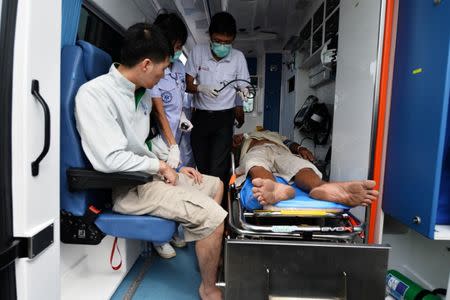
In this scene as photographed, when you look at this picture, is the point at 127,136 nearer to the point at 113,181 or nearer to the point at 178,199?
the point at 113,181

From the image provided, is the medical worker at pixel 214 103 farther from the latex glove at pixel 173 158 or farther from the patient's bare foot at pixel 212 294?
the patient's bare foot at pixel 212 294

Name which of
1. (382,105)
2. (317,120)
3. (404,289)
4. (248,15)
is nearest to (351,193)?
(382,105)

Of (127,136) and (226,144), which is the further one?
(226,144)

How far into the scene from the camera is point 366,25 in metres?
1.73

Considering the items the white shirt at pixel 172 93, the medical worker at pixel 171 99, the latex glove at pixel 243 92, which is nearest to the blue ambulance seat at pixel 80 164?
the medical worker at pixel 171 99

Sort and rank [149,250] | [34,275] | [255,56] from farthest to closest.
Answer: [255,56]
[149,250]
[34,275]

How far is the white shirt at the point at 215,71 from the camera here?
266 cm

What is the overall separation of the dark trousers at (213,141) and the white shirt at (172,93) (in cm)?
33

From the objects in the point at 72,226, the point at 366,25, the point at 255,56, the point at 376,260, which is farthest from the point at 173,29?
the point at 255,56

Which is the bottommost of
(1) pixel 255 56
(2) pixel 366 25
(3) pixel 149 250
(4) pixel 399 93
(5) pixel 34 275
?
(3) pixel 149 250

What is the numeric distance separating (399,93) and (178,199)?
4.23 ft

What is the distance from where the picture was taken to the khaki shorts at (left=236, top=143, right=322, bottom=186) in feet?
6.40

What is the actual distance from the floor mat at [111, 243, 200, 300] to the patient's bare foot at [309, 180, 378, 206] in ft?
3.31

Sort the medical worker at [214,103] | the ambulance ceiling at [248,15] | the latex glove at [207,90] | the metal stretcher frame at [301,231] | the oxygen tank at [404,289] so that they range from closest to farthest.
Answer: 1. the metal stretcher frame at [301,231]
2. the oxygen tank at [404,289]
3. the latex glove at [207,90]
4. the medical worker at [214,103]
5. the ambulance ceiling at [248,15]
